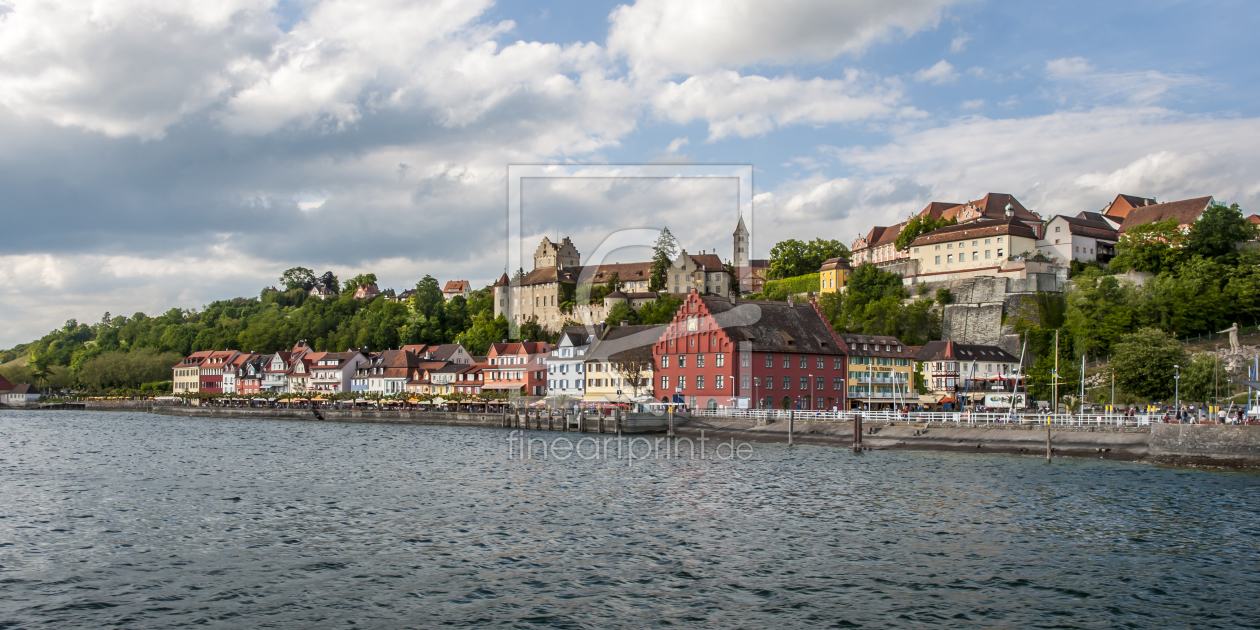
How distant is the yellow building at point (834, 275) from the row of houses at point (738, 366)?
2648 centimetres

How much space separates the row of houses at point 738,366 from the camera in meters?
83.2

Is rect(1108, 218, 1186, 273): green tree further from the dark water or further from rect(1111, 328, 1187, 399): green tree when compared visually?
the dark water

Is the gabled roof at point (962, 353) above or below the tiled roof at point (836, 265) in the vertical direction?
below

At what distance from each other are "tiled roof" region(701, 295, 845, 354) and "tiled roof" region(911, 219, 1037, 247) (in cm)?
3489

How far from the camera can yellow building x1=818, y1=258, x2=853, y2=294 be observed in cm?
12888

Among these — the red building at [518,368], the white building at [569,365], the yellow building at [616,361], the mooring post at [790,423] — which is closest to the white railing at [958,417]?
the mooring post at [790,423]

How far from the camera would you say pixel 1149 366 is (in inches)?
2832

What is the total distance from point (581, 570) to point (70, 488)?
91.1 ft

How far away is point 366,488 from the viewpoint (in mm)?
39906

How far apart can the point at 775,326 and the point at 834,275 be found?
4636cm

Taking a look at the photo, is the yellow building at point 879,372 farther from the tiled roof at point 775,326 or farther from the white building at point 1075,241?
the white building at point 1075,241

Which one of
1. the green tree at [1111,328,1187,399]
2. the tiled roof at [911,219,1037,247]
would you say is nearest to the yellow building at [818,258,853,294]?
the tiled roof at [911,219,1037,247]

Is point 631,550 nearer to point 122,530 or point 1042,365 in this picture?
point 122,530

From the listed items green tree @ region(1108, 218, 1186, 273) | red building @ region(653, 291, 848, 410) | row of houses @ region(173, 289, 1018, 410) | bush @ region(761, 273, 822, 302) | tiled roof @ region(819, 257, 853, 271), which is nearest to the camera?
red building @ region(653, 291, 848, 410)
